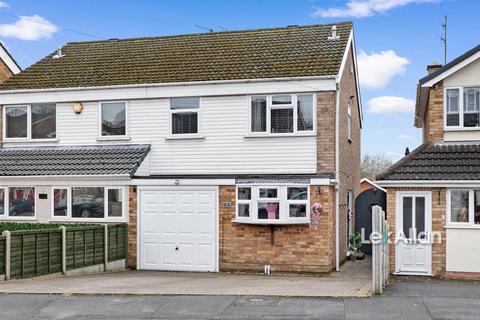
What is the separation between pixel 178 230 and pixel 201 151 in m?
2.32

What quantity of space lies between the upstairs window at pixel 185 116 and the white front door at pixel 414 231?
19.7 feet

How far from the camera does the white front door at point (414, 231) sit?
16.4 metres

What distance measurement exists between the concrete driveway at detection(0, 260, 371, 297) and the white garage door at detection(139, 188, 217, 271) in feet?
2.06

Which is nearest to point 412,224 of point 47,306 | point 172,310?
point 172,310

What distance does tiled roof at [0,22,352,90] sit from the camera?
18.3 meters

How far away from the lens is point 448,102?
17406 millimetres

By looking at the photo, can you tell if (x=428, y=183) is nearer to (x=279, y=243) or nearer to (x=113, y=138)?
(x=279, y=243)

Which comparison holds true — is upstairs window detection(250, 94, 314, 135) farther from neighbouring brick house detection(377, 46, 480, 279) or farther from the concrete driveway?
the concrete driveway

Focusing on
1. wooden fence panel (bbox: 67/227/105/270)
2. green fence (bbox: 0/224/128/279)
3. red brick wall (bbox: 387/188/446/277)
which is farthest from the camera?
wooden fence panel (bbox: 67/227/105/270)

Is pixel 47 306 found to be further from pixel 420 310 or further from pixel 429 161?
pixel 429 161

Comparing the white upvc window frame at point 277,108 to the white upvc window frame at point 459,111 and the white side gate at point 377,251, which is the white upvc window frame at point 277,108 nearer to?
the white upvc window frame at point 459,111

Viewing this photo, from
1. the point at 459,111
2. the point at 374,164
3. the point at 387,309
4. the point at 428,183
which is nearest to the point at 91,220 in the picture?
the point at 428,183

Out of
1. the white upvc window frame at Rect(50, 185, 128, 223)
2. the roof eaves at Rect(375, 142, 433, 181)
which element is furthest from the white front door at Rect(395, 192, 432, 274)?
the white upvc window frame at Rect(50, 185, 128, 223)

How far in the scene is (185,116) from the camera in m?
18.5
